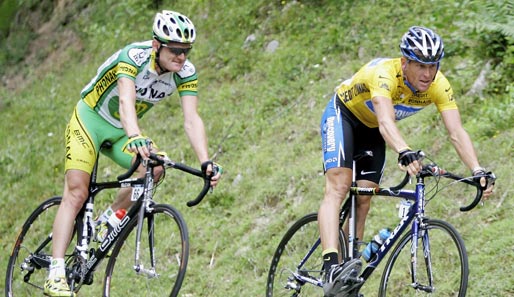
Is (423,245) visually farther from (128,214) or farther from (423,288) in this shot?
(128,214)

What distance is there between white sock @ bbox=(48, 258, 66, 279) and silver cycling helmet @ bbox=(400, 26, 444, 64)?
11.2ft

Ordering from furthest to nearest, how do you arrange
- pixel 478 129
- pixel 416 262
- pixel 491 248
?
pixel 478 129
pixel 491 248
pixel 416 262

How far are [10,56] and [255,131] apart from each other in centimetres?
886

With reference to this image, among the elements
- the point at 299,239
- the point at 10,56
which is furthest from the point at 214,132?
the point at 10,56

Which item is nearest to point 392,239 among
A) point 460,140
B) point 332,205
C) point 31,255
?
point 332,205

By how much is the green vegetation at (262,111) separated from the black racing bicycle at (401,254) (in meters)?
0.49

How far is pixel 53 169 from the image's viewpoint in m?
13.2

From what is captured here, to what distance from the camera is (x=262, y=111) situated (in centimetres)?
1193

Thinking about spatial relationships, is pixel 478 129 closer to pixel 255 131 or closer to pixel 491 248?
pixel 491 248

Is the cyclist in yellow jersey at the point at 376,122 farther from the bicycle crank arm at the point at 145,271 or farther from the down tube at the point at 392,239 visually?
the bicycle crank arm at the point at 145,271

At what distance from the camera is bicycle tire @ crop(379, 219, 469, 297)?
19.1 feet

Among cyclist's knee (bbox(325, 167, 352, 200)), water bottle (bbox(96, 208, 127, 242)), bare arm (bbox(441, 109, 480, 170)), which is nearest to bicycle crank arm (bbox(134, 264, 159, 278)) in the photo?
water bottle (bbox(96, 208, 127, 242))

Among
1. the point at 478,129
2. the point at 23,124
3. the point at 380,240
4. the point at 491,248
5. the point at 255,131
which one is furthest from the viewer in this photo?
the point at 23,124

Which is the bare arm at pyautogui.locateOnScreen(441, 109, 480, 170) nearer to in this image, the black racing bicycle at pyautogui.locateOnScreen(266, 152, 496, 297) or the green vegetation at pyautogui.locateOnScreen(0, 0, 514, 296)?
the black racing bicycle at pyautogui.locateOnScreen(266, 152, 496, 297)
